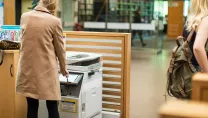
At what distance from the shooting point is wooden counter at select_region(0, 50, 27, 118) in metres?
3.48

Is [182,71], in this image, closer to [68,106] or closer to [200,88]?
[68,106]

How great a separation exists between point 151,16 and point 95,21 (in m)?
1.97

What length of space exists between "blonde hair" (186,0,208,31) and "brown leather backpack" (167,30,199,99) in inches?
4.5

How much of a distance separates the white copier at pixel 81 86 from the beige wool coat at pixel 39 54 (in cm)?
40

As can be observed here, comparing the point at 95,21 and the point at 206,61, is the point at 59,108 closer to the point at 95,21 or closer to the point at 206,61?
the point at 206,61

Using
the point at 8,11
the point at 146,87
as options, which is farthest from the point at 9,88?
the point at 146,87

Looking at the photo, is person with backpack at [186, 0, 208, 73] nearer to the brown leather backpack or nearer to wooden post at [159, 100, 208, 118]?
the brown leather backpack

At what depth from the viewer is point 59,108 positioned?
355 centimetres

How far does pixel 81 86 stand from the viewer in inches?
135

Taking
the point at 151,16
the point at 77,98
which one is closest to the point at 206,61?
the point at 77,98

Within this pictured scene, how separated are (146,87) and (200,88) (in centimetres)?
537

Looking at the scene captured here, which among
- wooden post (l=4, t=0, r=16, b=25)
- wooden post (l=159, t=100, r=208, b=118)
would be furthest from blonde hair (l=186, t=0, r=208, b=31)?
wooden post (l=4, t=0, r=16, b=25)

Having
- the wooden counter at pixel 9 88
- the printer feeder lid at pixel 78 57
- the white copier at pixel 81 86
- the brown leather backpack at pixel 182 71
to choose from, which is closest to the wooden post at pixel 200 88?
the brown leather backpack at pixel 182 71

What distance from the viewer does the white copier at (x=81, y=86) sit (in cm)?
343
